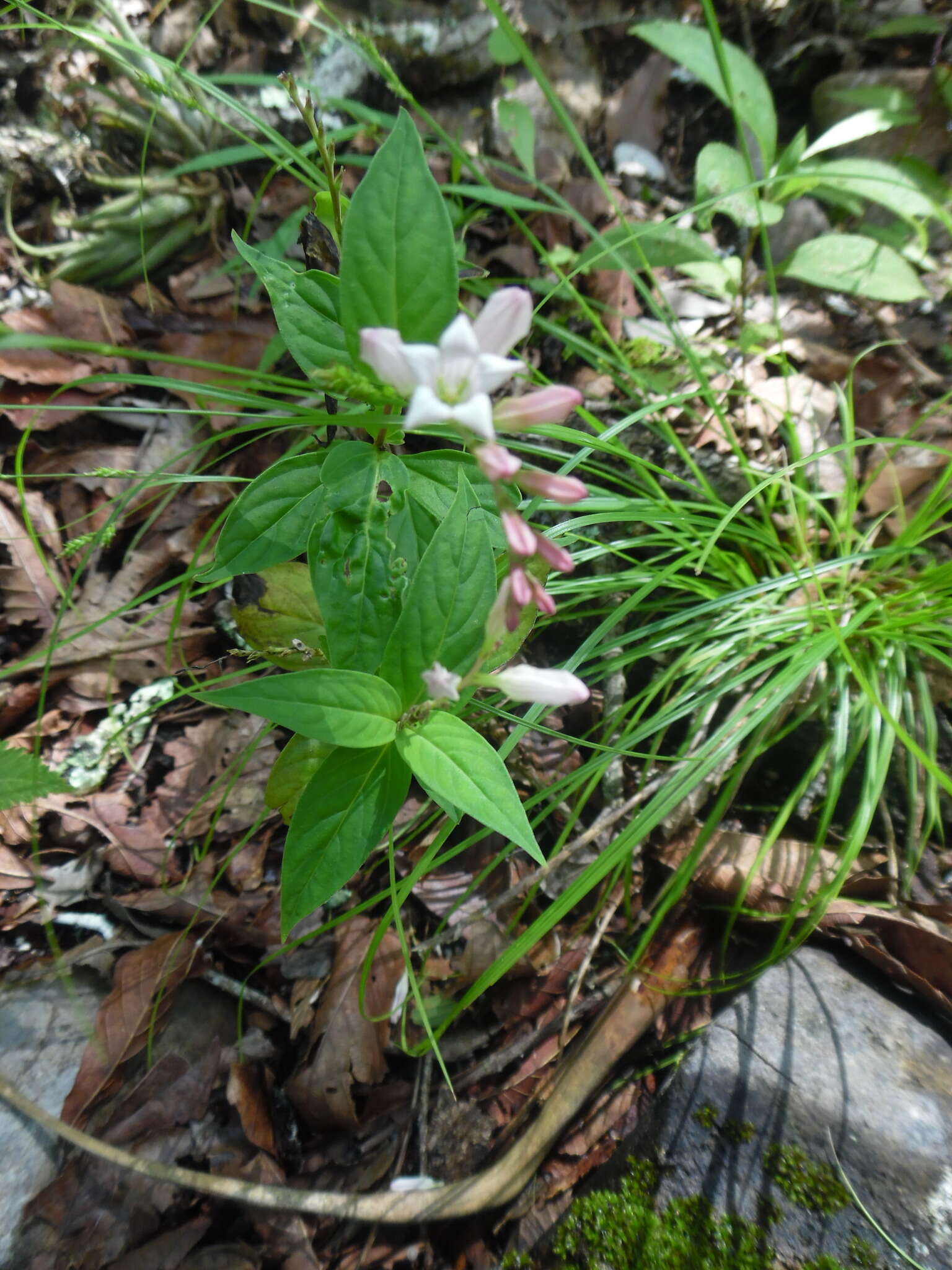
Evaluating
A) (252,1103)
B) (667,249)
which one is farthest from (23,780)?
(667,249)

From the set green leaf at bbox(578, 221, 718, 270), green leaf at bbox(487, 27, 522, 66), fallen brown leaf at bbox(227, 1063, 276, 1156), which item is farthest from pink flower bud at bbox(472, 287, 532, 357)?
green leaf at bbox(487, 27, 522, 66)

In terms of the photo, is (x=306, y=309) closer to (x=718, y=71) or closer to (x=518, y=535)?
(x=518, y=535)

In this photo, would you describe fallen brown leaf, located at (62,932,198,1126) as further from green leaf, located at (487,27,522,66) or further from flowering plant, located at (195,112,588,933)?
green leaf, located at (487,27,522,66)

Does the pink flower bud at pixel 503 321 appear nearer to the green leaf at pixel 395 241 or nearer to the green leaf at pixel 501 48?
the green leaf at pixel 395 241

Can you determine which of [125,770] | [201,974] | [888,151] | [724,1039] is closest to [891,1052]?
[724,1039]

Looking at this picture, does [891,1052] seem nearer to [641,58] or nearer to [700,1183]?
[700,1183]

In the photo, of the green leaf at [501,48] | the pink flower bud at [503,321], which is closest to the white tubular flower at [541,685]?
the pink flower bud at [503,321]

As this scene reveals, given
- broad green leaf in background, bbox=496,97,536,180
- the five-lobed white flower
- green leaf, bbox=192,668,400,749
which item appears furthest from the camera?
broad green leaf in background, bbox=496,97,536,180
